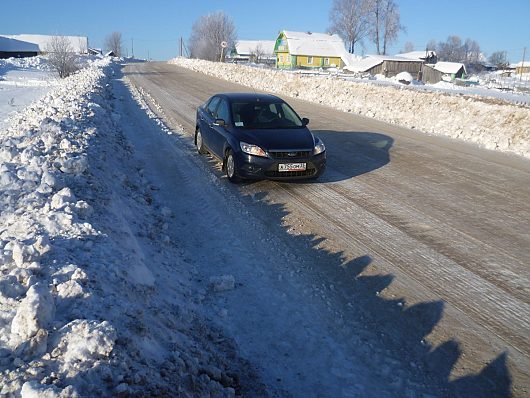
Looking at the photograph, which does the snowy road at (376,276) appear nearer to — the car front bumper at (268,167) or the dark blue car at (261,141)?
the car front bumper at (268,167)

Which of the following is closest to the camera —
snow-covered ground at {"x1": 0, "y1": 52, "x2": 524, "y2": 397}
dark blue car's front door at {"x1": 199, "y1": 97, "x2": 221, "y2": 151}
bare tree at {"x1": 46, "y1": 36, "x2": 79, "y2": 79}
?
snow-covered ground at {"x1": 0, "y1": 52, "x2": 524, "y2": 397}

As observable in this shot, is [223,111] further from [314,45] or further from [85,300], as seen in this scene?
[314,45]

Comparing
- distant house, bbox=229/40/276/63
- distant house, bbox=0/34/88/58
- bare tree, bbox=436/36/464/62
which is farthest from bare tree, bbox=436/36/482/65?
distant house, bbox=0/34/88/58

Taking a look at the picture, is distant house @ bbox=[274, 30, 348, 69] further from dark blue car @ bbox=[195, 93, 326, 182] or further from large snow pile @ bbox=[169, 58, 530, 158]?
dark blue car @ bbox=[195, 93, 326, 182]

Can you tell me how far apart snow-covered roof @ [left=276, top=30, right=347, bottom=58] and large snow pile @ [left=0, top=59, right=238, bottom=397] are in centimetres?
7744

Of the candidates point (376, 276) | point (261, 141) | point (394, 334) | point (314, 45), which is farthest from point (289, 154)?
point (314, 45)

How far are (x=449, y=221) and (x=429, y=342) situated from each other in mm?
3230

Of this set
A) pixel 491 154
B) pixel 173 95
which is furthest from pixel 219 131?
pixel 173 95

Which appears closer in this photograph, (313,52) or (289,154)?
(289,154)

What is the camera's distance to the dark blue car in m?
8.05

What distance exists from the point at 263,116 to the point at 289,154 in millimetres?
1449

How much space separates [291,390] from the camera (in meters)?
3.38

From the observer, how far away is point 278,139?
27.2ft

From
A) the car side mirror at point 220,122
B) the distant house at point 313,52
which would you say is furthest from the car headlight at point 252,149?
the distant house at point 313,52
